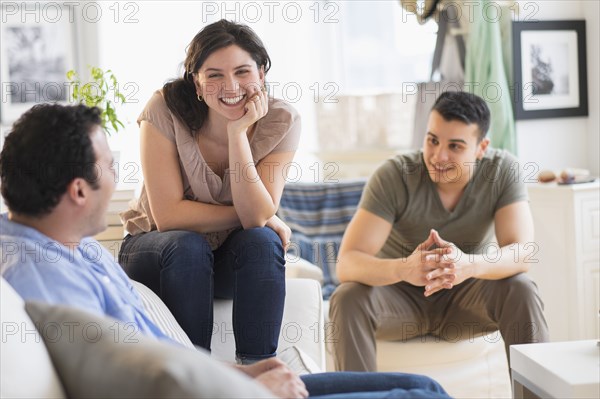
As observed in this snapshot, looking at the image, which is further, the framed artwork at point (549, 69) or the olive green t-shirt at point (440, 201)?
the framed artwork at point (549, 69)

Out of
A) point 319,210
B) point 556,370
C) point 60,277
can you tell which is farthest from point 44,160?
point 319,210

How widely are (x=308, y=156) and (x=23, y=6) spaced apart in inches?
69.6

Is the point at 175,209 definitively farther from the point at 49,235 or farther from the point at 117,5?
the point at 117,5

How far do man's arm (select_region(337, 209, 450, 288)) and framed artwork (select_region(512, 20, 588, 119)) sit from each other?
54.7 inches

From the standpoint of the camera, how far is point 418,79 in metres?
4.86

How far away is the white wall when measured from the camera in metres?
3.86

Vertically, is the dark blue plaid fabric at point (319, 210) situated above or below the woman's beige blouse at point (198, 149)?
below

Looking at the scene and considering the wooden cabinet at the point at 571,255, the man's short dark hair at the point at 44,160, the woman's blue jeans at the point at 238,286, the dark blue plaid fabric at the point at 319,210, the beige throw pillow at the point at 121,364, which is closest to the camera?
the beige throw pillow at the point at 121,364

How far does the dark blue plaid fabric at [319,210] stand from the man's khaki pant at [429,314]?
2.63ft

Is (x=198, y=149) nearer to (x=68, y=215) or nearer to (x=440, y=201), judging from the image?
(x=68, y=215)

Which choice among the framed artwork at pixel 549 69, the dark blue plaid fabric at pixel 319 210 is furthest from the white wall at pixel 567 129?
the dark blue plaid fabric at pixel 319 210

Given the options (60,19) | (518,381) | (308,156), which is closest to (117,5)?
(60,19)

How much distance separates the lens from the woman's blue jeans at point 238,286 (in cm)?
205

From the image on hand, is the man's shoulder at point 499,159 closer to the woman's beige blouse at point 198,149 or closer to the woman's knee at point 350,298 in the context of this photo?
the woman's knee at point 350,298
